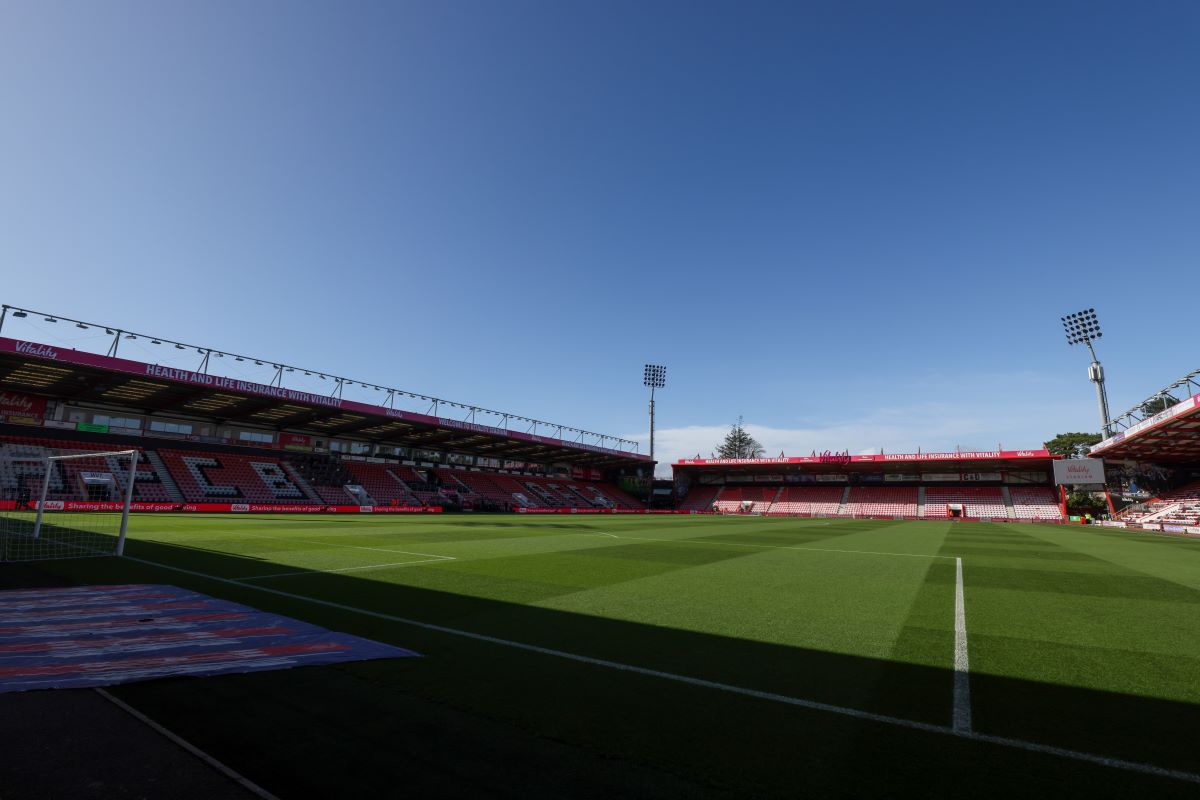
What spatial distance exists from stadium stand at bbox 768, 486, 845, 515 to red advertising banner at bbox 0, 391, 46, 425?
65765 mm

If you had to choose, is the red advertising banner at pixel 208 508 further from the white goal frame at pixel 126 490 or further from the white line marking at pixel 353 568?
the white line marking at pixel 353 568

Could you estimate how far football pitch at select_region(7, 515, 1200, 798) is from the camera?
3166 millimetres

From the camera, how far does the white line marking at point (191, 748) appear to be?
284cm

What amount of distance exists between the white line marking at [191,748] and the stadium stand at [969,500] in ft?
223

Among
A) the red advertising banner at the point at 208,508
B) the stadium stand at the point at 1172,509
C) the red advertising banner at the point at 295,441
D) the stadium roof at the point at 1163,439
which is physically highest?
the stadium roof at the point at 1163,439

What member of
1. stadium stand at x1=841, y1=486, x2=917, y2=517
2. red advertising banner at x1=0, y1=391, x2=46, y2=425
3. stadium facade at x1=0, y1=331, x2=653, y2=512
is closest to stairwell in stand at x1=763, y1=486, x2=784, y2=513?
stadium stand at x1=841, y1=486, x2=917, y2=517

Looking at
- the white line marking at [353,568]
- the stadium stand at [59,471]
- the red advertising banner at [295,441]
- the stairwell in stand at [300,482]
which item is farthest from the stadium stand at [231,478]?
the white line marking at [353,568]

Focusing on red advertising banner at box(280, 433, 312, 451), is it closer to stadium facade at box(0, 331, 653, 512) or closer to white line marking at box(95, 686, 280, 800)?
stadium facade at box(0, 331, 653, 512)

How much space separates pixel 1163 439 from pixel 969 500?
23.5 meters

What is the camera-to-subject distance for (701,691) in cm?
462

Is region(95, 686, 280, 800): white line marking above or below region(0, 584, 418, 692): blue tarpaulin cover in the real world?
above

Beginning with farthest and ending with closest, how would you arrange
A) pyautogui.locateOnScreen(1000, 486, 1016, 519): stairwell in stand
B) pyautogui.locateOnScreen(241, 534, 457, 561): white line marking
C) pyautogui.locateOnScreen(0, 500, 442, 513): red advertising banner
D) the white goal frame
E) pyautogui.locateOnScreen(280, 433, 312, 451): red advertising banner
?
1. pyautogui.locateOnScreen(1000, 486, 1016, 519): stairwell in stand
2. pyautogui.locateOnScreen(280, 433, 312, 451): red advertising banner
3. pyautogui.locateOnScreen(0, 500, 442, 513): red advertising banner
4. pyautogui.locateOnScreen(241, 534, 457, 561): white line marking
5. the white goal frame

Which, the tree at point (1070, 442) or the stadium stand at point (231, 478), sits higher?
the tree at point (1070, 442)

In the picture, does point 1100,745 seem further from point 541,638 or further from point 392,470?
point 392,470
